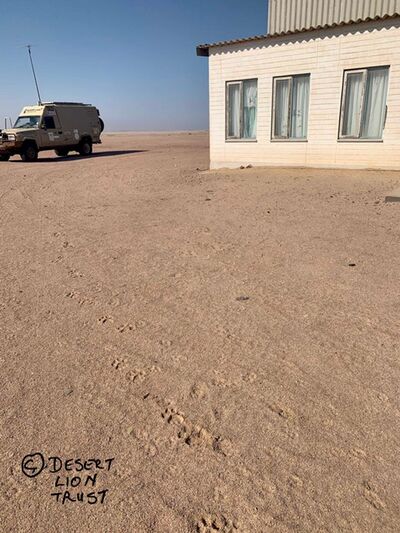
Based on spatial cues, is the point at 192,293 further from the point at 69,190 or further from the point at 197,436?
the point at 69,190

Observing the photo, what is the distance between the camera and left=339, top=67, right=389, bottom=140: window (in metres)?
10.9

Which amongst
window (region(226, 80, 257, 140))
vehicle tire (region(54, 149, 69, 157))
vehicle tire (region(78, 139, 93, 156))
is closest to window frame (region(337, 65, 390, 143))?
window (region(226, 80, 257, 140))

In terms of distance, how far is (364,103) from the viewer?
36.5 ft

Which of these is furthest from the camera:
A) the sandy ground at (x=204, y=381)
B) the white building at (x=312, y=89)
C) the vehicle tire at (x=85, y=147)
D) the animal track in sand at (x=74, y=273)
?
the vehicle tire at (x=85, y=147)

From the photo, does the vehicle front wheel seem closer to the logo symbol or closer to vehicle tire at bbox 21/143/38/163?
vehicle tire at bbox 21/143/38/163

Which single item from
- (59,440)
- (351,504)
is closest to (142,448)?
(59,440)

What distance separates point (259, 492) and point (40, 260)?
4288 millimetres

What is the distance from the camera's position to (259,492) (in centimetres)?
189

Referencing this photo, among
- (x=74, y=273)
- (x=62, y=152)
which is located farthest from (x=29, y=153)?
(x=74, y=273)

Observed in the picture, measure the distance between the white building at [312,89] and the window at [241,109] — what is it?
30mm

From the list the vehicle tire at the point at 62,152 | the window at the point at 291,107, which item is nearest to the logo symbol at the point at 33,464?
the window at the point at 291,107

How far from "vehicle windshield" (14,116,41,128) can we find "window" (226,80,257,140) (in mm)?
10140

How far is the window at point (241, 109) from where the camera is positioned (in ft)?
42.8

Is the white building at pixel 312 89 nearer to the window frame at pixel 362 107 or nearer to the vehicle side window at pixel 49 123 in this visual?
the window frame at pixel 362 107
